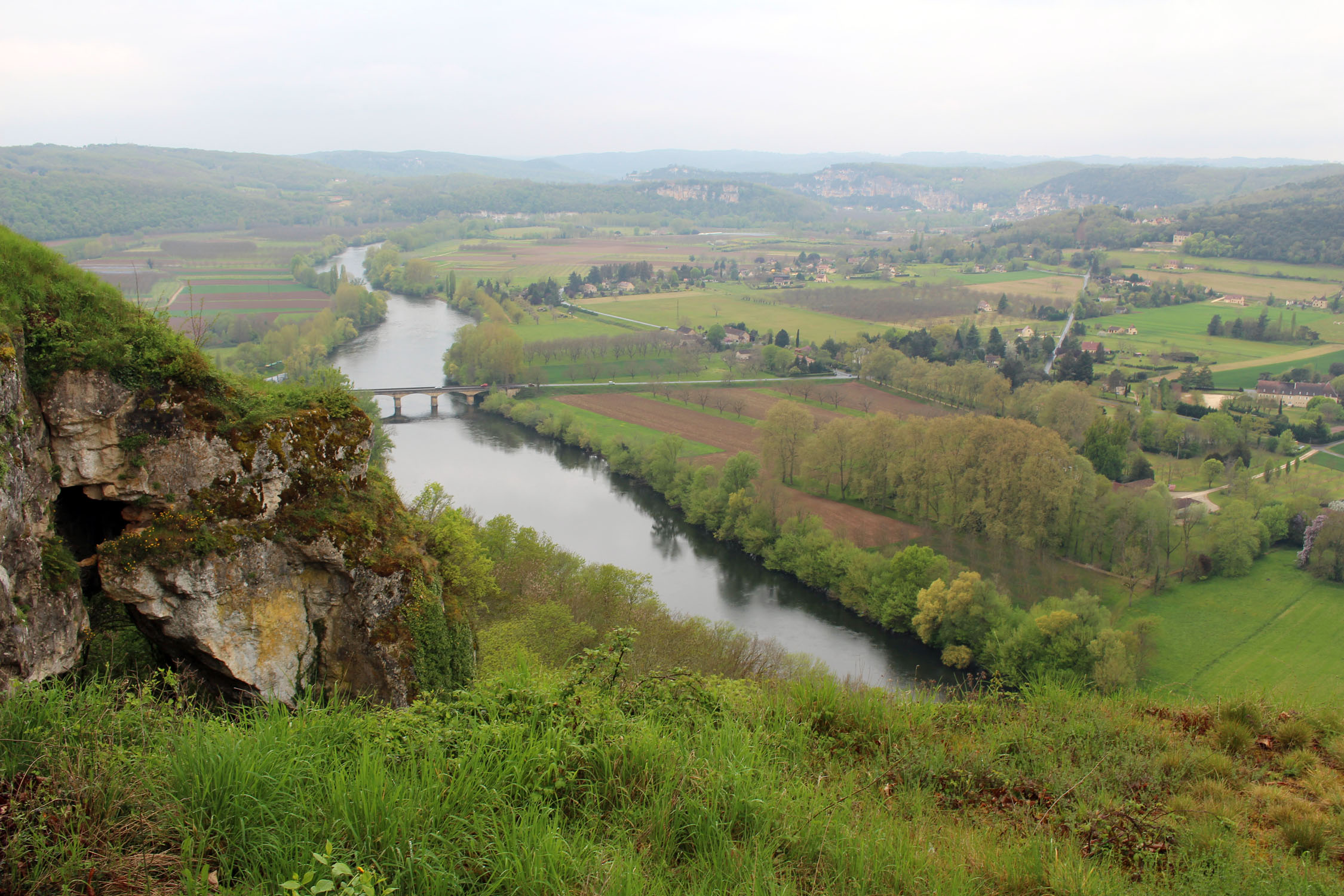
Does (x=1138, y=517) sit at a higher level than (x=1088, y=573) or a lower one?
higher

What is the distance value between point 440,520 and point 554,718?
12.2 metres

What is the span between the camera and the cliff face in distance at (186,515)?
6.88m

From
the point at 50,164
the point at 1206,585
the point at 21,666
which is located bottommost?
the point at 1206,585

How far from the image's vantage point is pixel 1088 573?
88.7 ft

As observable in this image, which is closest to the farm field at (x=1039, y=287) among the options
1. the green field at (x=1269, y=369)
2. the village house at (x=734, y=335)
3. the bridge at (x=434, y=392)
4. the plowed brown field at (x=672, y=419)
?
the green field at (x=1269, y=369)

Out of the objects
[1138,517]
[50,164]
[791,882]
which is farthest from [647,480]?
[50,164]

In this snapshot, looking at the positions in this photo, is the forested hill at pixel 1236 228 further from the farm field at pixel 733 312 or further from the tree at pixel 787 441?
the tree at pixel 787 441

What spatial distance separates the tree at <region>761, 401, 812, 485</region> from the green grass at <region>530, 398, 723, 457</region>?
490 centimetres

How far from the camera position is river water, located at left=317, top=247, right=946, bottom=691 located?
2402 cm

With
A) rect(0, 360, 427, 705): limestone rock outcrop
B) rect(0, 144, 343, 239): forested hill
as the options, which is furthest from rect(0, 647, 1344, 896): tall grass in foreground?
rect(0, 144, 343, 239): forested hill

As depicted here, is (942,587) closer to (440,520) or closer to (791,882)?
(440,520)

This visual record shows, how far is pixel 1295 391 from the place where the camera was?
1734 inches

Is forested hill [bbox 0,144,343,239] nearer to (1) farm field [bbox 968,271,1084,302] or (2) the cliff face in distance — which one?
(2) the cliff face in distance

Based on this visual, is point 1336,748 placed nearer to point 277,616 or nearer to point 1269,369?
point 277,616
